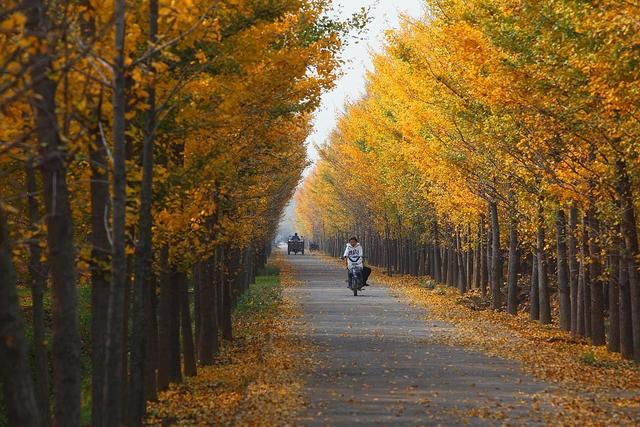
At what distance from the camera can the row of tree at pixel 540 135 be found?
14.3m

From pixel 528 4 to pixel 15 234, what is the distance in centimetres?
763

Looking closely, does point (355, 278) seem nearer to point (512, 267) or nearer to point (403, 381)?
point (512, 267)

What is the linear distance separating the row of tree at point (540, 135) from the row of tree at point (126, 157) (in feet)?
9.00

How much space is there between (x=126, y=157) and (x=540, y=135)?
333 inches

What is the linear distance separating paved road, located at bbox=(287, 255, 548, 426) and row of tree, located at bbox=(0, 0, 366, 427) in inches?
86.0

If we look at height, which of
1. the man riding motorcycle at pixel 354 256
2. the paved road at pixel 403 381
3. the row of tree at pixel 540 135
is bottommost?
the paved road at pixel 403 381

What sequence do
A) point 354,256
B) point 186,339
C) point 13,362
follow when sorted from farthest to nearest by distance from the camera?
point 354,256 → point 186,339 → point 13,362

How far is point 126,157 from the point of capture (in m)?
11.9

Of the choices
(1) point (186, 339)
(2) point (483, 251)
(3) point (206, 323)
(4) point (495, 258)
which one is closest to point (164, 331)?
(1) point (186, 339)

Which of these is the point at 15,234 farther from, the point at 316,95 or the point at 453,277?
the point at 453,277

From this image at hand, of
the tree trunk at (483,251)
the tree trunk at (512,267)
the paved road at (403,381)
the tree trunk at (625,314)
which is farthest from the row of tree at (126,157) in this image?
the tree trunk at (483,251)

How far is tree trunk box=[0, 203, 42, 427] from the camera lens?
742 centimetres

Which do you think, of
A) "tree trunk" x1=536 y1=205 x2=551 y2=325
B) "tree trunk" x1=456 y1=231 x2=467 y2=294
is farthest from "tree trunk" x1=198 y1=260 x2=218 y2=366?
"tree trunk" x1=456 y1=231 x2=467 y2=294

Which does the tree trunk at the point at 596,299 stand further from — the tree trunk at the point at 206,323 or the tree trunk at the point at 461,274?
the tree trunk at the point at 461,274
